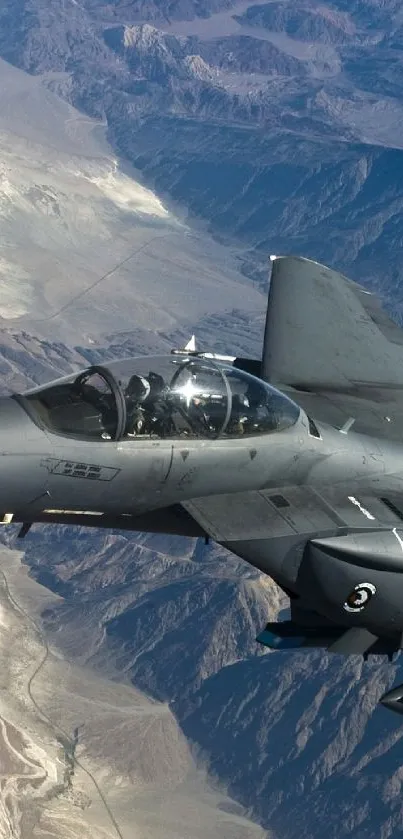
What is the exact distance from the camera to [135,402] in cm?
2459

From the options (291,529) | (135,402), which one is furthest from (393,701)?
(135,402)

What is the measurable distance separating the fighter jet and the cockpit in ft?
0.09

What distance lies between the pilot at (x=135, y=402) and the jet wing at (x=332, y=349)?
6.92 m

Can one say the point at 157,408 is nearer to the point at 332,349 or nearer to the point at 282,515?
the point at 282,515

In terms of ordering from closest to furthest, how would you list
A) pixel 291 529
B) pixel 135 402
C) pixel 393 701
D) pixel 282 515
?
pixel 135 402 → pixel 393 701 → pixel 291 529 → pixel 282 515

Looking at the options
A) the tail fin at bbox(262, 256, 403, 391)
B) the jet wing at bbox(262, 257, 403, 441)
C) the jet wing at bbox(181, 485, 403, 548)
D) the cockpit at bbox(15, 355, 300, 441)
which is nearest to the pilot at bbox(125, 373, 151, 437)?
the cockpit at bbox(15, 355, 300, 441)

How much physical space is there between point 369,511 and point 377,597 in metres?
2.66

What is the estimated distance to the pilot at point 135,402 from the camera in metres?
24.5

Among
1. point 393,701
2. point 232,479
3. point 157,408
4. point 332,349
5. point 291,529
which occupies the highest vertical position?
point 157,408

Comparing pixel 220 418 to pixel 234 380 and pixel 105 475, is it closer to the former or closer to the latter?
pixel 234 380

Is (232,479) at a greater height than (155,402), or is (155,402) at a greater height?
(155,402)

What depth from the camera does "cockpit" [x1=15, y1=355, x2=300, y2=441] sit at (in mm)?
24281

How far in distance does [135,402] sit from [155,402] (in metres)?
0.54

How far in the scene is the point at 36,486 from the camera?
78.6 feet
